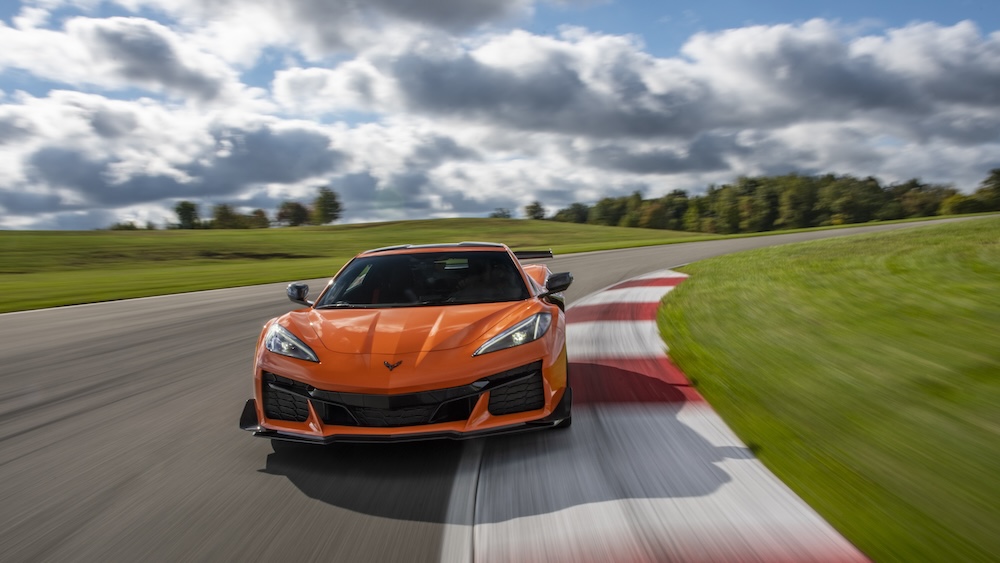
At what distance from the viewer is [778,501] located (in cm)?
275

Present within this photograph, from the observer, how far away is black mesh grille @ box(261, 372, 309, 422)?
3307mm

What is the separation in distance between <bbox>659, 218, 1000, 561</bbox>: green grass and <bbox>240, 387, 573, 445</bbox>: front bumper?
1066 millimetres

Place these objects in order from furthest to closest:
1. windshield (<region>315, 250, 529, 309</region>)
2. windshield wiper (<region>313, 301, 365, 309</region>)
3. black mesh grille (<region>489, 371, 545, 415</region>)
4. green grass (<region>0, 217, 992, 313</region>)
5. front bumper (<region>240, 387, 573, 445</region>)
Answer: green grass (<region>0, 217, 992, 313</region>) < windshield (<region>315, 250, 529, 309</region>) < windshield wiper (<region>313, 301, 365, 309</region>) < black mesh grille (<region>489, 371, 545, 415</region>) < front bumper (<region>240, 387, 573, 445</region>)

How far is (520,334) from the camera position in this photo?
11.8 ft

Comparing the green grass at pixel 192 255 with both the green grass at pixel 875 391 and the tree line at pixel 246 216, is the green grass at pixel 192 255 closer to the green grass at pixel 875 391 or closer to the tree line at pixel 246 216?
the green grass at pixel 875 391

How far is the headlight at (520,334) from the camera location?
344 cm

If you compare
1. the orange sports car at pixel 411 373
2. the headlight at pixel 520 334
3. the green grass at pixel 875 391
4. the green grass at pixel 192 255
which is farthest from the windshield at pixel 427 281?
the green grass at pixel 192 255

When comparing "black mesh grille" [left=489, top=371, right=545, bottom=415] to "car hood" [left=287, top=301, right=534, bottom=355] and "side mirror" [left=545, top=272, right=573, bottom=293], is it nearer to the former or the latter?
"car hood" [left=287, top=301, right=534, bottom=355]

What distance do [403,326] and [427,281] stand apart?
3.34ft

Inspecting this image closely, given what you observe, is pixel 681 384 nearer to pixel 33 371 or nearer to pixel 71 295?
pixel 33 371

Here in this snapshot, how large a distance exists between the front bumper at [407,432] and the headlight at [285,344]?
328 millimetres

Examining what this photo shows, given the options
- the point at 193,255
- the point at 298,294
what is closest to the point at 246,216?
the point at 193,255

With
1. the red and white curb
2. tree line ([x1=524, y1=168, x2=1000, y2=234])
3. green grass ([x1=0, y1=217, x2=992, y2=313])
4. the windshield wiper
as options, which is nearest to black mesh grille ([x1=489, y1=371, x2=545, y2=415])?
Answer: the red and white curb

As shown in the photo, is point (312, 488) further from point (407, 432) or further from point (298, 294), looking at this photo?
point (298, 294)
